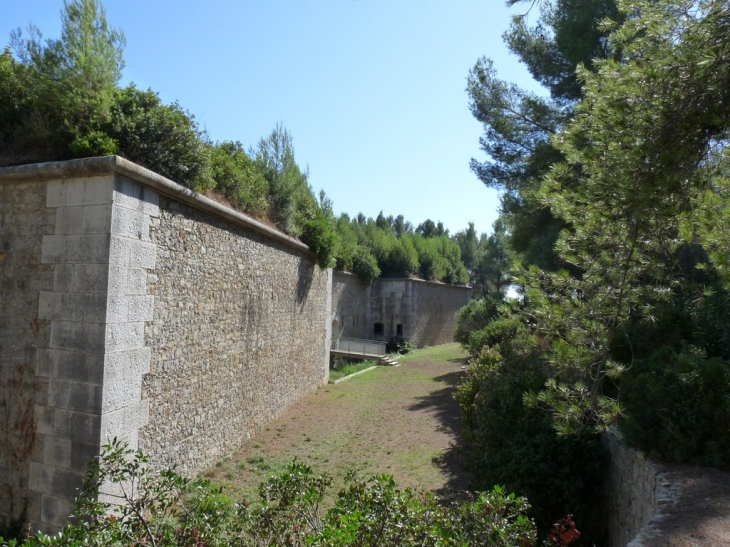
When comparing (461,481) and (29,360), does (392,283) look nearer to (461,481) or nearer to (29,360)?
(461,481)

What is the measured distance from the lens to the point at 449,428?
10570 millimetres

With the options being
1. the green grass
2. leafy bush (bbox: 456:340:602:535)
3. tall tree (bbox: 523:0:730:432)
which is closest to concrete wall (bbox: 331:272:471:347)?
the green grass

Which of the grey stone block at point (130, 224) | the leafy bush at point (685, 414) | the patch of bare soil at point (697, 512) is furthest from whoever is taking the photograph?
the grey stone block at point (130, 224)

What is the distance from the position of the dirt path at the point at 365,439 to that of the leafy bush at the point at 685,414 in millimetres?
3055

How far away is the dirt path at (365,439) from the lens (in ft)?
25.7

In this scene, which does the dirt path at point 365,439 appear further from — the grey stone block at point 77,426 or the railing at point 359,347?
the railing at point 359,347

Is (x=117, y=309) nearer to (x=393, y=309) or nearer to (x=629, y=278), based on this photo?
(x=629, y=278)

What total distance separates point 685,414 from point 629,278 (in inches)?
62.8

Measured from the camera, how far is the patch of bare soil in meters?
3.52

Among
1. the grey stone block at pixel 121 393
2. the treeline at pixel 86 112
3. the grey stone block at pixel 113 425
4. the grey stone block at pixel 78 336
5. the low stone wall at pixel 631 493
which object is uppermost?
the treeline at pixel 86 112

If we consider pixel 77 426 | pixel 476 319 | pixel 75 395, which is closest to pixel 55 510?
pixel 77 426

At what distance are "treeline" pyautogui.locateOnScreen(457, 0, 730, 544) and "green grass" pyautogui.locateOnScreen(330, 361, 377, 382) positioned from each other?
10802mm

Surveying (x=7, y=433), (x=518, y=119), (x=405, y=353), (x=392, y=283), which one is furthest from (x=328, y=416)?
(x=392, y=283)

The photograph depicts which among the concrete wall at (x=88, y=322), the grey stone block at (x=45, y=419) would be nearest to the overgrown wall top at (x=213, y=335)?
the concrete wall at (x=88, y=322)
